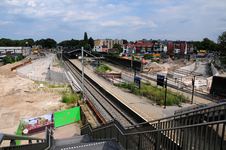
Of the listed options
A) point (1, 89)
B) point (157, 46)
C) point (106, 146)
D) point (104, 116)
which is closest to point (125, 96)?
point (104, 116)

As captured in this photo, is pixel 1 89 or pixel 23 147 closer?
pixel 23 147

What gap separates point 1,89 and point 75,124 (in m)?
19.4

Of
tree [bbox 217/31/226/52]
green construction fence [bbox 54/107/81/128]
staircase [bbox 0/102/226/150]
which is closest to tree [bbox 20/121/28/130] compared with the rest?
green construction fence [bbox 54/107/81/128]

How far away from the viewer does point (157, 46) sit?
107m

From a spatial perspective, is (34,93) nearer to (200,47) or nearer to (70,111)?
(70,111)

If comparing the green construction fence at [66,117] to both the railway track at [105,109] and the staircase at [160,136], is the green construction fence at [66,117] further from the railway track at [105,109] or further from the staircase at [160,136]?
the staircase at [160,136]

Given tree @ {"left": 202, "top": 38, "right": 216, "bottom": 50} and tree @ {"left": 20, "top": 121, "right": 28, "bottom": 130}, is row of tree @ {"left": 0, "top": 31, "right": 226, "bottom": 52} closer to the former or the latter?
tree @ {"left": 202, "top": 38, "right": 216, "bottom": 50}

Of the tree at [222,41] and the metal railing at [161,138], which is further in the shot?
the tree at [222,41]

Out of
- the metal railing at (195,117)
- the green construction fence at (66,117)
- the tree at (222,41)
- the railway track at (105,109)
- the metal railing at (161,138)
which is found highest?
the tree at (222,41)

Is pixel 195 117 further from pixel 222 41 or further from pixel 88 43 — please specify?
pixel 88 43

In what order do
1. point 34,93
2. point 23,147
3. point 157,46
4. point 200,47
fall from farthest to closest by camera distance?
1. point 200,47
2. point 157,46
3. point 34,93
4. point 23,147

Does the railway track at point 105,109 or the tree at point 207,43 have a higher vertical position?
the tree at point 207,43

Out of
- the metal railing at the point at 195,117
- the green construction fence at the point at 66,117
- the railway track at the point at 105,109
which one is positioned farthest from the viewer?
the green construction fence at the point at 66,117

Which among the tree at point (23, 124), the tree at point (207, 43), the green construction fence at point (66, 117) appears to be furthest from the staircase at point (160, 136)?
the tree at point (207, 43)
